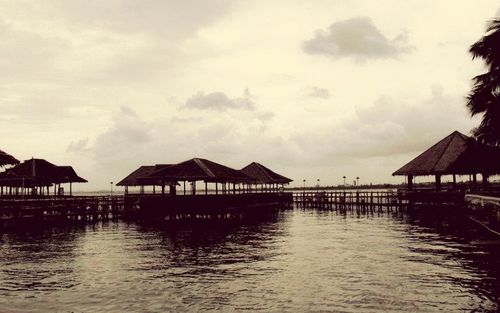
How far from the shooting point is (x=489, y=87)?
29016mm

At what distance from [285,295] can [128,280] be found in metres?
5.87

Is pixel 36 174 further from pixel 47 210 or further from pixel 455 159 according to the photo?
pixel 455 159

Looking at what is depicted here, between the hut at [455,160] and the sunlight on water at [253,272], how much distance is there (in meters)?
14.7

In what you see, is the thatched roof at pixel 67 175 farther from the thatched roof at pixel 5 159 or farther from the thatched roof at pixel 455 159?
the thatched roof at pixel 455 159

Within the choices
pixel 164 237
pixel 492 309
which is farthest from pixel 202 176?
pixel 492 309

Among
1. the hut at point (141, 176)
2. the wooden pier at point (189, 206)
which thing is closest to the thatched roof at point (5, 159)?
the wooden pier at point (189, 206)

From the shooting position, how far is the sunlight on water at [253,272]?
1382cm

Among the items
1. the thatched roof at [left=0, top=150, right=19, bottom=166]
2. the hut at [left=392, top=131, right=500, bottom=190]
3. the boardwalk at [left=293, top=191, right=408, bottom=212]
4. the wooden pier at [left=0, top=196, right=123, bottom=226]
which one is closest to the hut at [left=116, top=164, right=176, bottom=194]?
the wooden pier at [left=0, top=196, right=123, bottom=226]

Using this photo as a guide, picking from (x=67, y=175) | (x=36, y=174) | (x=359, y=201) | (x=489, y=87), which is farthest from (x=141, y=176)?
(x=489, y=87)

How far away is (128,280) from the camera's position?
17.0 meters

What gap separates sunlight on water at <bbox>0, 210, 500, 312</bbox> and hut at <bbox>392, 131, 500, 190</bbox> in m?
14.7

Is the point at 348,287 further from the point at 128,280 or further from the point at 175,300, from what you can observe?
the point at 128,280

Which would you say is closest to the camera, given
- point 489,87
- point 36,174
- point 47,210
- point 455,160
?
point 489,87

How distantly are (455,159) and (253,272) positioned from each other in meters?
33.5
